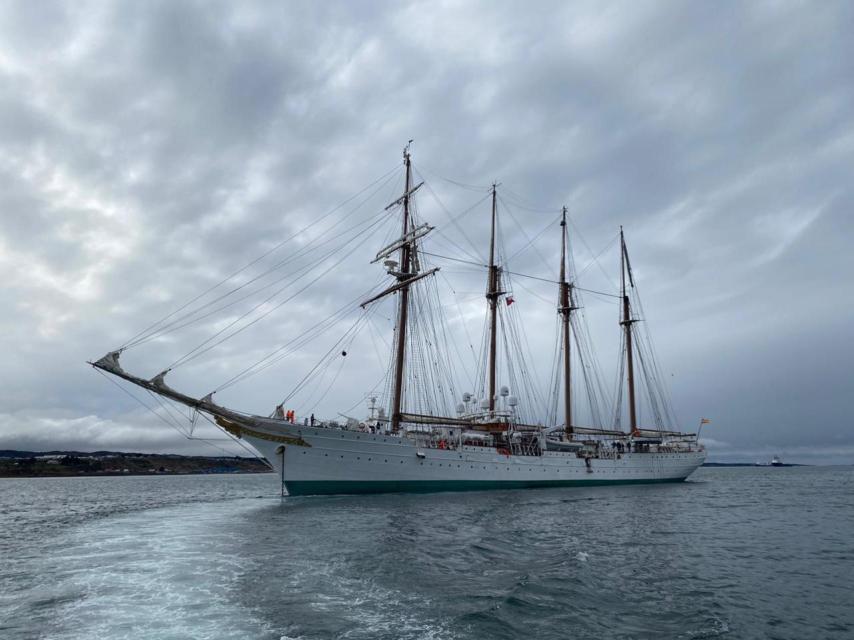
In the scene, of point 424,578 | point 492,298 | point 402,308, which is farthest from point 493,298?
point 424,578

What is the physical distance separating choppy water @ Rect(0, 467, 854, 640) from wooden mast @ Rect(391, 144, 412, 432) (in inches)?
675

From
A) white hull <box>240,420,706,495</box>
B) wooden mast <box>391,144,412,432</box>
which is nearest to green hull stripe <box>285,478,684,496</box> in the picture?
white hull <box>240,420,706,495</box>

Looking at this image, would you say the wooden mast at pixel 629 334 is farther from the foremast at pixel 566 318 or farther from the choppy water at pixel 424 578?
the choppy water at pixel 424 578

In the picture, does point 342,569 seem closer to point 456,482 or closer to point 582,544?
point 582,544

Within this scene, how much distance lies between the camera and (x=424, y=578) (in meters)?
13.4

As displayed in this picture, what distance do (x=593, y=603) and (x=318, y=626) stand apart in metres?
6.24

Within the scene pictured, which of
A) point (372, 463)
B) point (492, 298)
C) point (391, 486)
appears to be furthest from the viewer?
point (492, 298)

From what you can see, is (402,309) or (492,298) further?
(492,298)

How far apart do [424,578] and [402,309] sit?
33.9 meters

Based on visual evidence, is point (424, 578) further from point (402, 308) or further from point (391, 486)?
point (402, 308)

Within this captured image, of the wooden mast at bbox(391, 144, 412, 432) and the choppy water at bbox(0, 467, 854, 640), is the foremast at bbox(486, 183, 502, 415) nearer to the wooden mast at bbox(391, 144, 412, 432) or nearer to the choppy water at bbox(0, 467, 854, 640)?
the wooden mast at bbox(391, 144, 412, 432)

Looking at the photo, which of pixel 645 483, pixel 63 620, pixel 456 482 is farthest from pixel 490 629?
pixel 645 483

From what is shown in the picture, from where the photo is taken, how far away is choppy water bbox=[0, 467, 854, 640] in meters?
9.90

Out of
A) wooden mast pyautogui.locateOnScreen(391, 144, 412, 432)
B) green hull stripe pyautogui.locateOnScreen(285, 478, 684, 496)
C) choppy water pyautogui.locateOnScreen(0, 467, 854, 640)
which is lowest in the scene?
green hull stripe pyautogui.locateOnScreen(285, 478, 684, 496)
